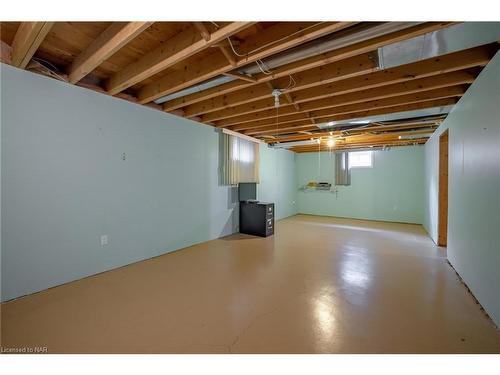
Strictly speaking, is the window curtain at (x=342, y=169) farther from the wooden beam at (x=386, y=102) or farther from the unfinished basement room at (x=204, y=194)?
Answer: the wooden beam at (x=386, y=102)

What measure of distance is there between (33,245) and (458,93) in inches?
198

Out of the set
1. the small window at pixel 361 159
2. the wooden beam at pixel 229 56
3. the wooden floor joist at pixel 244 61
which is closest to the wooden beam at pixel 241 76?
the wooden floor joist at pixel 244 61

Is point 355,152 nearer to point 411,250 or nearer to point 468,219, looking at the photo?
point 411,250

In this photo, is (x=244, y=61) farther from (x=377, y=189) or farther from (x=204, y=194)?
(x=377, y=189)

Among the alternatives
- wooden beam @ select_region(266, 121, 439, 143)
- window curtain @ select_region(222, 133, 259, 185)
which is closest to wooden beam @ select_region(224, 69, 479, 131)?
window curtain @ select_region(222, 133, 259, 185)

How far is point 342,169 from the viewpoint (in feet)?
23.6

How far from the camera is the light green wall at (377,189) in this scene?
6.26 meters

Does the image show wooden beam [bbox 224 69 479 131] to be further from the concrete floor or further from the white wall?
the concrete floor

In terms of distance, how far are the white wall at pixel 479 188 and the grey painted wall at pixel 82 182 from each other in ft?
12.2

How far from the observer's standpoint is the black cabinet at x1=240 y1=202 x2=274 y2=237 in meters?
4.71

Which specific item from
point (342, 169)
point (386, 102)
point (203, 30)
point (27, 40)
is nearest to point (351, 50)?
point (203, 30)

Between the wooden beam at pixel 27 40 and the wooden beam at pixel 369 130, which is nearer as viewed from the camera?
the wooden beam at pixel 27 40
